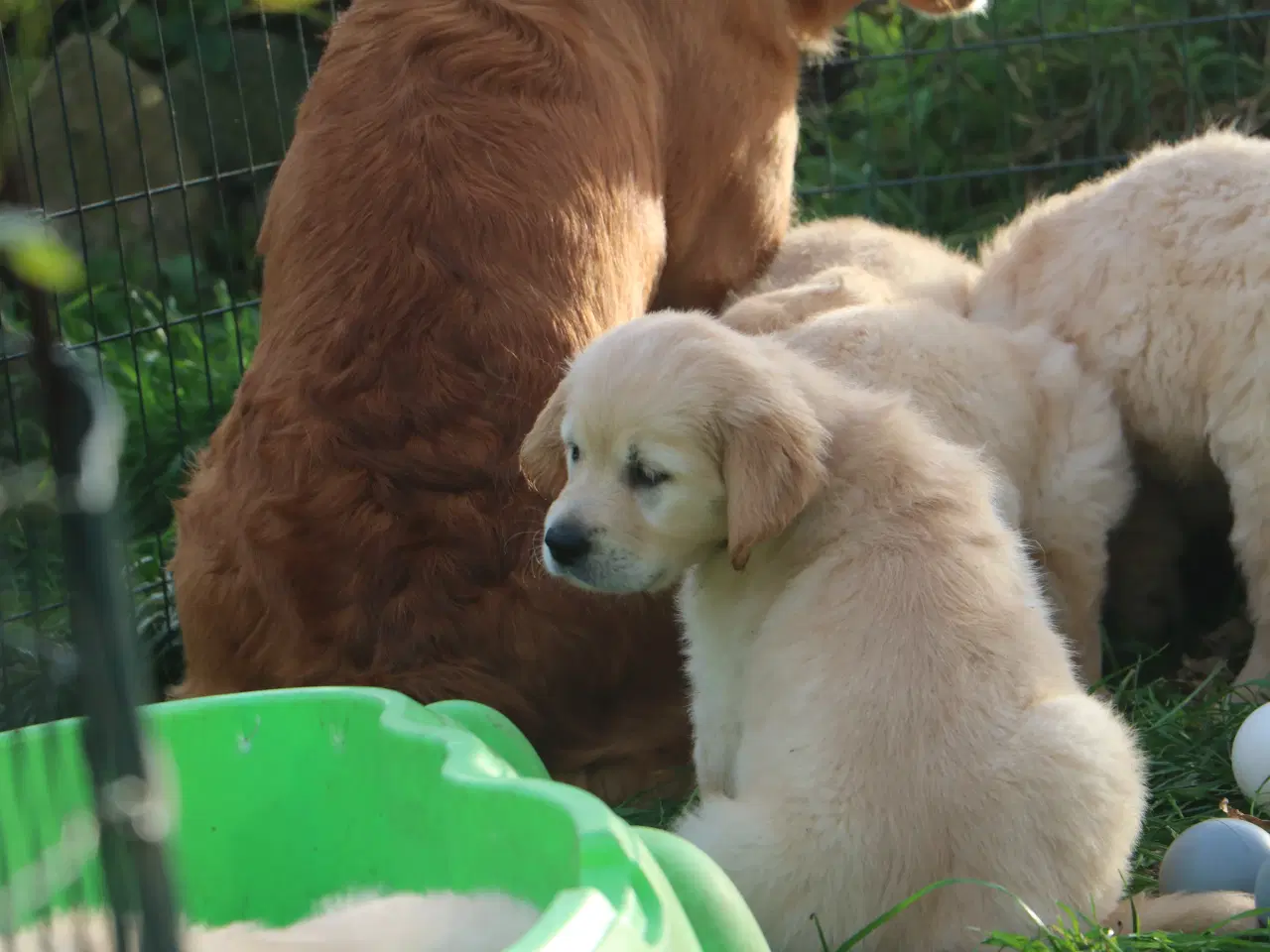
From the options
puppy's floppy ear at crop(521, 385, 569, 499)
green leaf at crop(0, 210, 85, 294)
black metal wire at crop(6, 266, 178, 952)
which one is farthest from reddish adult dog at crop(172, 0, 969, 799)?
green leaf at crop(0, 210, 85, 294)

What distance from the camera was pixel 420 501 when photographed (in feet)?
8.68

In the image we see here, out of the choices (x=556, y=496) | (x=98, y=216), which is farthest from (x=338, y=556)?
(x=98, y=216)

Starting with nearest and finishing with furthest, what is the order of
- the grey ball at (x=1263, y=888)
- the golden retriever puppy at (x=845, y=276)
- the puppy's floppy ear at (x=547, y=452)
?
the grey ball at (x=1263, y=888) → the puppy's floppy ear at (x=547, y=452) → the golden retriever puppy at (x=845, y=276)

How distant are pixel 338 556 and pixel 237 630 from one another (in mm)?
258

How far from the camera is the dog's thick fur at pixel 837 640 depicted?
2.02 m

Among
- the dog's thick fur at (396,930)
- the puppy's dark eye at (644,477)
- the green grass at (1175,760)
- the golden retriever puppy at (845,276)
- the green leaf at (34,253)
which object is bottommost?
the green grass at (1175,760)

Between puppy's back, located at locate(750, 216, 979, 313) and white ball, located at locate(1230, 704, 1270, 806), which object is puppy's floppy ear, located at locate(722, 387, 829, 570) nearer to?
white ball, located at locate(1230, 704, 1270, 806)

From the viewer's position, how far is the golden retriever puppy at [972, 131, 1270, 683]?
2.92 meters

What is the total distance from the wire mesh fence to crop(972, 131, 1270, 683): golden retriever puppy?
1562 mm

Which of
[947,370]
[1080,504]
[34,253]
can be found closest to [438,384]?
[947,370]

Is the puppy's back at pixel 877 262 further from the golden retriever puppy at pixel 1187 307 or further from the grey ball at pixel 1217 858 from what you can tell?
the grey ball at pixel 1217 858

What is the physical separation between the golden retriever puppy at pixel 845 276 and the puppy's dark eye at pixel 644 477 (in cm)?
→ 96

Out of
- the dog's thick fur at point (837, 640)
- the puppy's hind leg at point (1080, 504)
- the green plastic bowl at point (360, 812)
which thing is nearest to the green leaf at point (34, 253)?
the green plastic bowl at point (360, 812)

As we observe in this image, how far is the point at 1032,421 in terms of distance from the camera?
3.02 m
